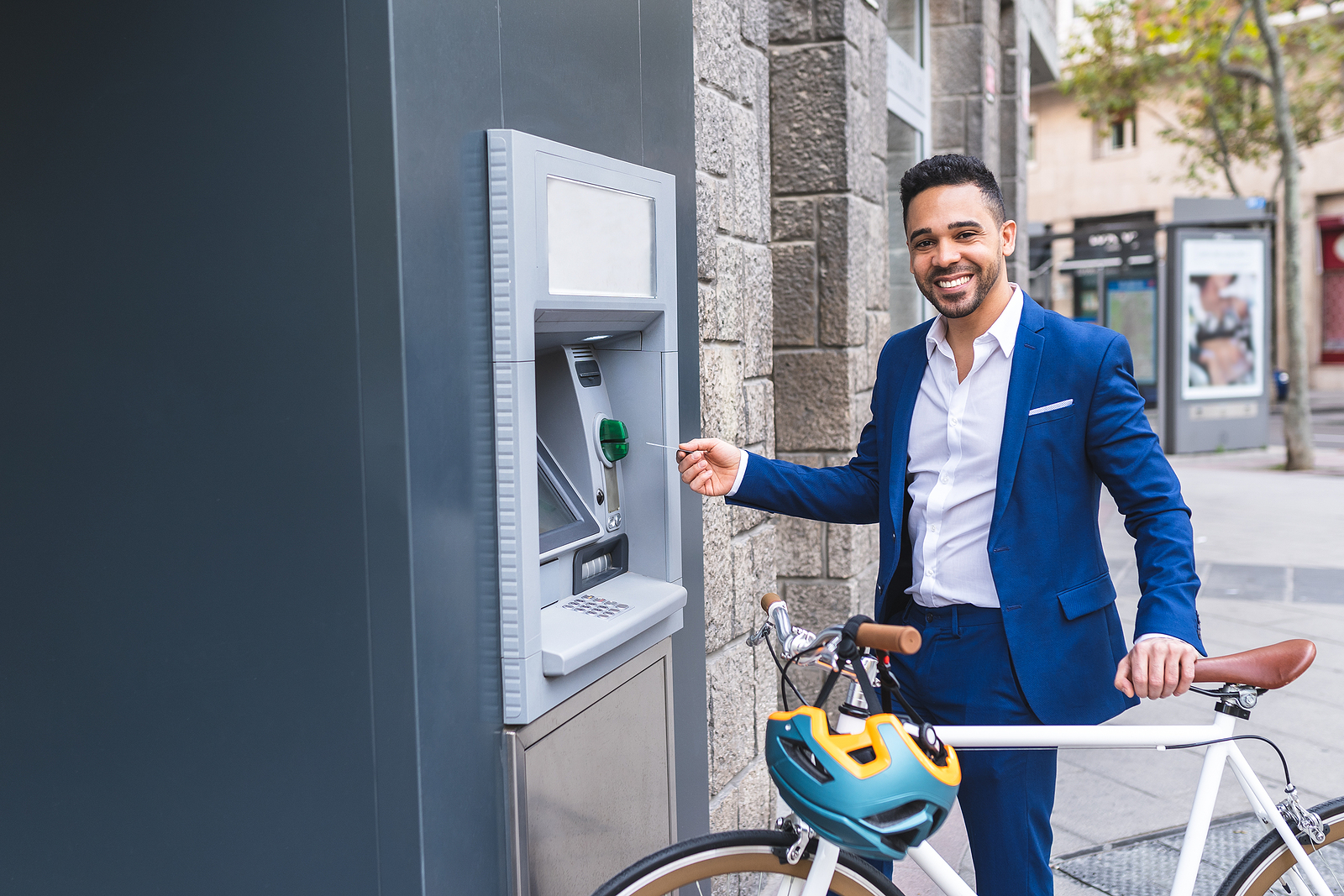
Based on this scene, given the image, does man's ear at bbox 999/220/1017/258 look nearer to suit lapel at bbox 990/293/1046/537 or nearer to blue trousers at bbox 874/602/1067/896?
suit lapel at bbox 990/293/1046/537

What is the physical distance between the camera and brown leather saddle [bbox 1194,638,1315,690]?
1.97 meters

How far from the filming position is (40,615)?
1896mm

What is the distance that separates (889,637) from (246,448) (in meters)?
0.99

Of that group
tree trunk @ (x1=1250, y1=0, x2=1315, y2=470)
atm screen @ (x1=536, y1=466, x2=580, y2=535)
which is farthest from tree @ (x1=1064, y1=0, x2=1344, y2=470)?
atm screen @ (x1=536, y1=466, x2=580, y2=535)

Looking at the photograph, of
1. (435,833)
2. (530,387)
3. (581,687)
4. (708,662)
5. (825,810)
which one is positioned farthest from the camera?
(708,662)

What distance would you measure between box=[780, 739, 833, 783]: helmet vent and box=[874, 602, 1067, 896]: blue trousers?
61 cm

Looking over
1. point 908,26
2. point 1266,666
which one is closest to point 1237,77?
point 908,26

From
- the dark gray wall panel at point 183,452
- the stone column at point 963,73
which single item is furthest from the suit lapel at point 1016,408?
the stone column at point 963,73

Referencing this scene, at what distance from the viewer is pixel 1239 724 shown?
461 cm

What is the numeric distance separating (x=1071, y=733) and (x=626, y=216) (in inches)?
48.9

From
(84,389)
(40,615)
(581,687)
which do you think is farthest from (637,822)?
(84,389)

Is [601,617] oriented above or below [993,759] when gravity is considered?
above

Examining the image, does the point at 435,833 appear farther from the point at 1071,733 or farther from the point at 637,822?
the point at 1071,733

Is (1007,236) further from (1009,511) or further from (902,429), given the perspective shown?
(1009,511)
